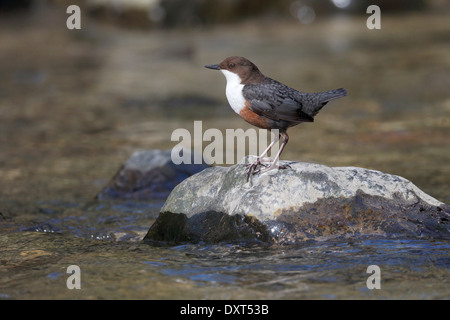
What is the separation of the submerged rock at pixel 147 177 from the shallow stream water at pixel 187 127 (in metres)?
0.22

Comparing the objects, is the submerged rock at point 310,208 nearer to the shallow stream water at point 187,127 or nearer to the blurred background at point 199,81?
the shallow stream water at point 187,127

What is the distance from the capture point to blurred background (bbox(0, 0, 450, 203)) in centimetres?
880

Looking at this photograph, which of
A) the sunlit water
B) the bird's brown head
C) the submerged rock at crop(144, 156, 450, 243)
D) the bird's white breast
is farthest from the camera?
the bird's brown head

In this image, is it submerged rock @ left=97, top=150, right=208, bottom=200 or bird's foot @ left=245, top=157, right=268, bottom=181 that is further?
submerged rock @ left=97, top=150, right=208, bottom=200

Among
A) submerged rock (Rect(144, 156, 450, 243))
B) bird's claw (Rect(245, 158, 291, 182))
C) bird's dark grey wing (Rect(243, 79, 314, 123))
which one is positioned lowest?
submerged rock (Rect(144, 156, 450, 243))

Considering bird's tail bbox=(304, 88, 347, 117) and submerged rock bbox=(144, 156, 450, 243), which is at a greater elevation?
bird's tail bbox=(304, 88, 347, 117)

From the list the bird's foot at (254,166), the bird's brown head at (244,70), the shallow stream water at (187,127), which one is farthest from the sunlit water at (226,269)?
the bird's brown head at (244,70)

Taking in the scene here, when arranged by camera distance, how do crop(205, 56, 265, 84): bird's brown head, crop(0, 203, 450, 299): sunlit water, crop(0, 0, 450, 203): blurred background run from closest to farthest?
crop(0, 203, 450, 299): sunlit water
crop(205, 56, 265, 84): bird's brown head
crop(0, 0, 450, 203): blurred background

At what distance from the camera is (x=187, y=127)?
10.6 metres

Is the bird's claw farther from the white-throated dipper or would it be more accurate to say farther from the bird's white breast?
the bird's white breast

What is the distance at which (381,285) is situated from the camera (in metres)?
4.23

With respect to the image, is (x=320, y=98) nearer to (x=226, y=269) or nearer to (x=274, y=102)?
(x=274, y=102)

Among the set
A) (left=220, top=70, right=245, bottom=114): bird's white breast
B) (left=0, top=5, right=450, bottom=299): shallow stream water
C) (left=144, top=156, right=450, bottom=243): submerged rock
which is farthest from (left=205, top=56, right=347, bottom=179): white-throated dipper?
(left=0, top=5, right=450, bottom=299): shallow stream water

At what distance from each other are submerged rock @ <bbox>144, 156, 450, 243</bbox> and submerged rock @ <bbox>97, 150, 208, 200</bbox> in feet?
6.75
